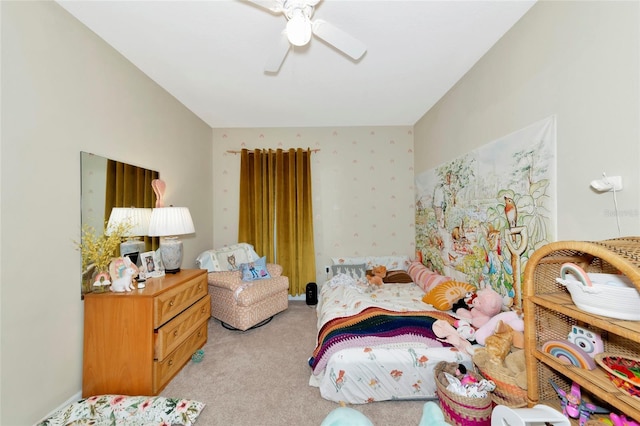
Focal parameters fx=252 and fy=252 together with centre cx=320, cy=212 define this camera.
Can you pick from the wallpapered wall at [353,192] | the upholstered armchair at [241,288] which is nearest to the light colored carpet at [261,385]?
the upholstered armchair at [241,288]

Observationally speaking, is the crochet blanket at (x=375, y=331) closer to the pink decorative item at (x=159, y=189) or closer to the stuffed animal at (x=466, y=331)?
the stuffed animal at (x=466, y=331)

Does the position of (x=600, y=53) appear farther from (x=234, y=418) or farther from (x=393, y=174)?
(x=234, y=418)

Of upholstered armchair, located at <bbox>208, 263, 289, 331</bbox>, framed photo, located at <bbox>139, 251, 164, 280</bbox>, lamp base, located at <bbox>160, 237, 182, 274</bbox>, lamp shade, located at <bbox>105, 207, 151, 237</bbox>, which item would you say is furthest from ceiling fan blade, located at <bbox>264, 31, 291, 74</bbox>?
upholstered armchair, located at <bbox>208, 263, 289, 331</bbox>

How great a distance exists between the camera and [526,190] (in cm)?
167

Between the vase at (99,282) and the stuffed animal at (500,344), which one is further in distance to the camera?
the vase at (99,282)

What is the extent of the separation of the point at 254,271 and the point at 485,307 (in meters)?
2.32

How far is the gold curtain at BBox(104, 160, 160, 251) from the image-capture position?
6.33 ft

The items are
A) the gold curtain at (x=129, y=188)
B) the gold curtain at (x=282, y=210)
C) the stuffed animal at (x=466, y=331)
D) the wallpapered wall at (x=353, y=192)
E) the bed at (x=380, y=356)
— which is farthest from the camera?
the wallpapered wall at (x=353, y=192)

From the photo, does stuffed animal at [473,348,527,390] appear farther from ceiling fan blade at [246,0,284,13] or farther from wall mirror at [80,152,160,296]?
wall mirror at [80,152,160,296]

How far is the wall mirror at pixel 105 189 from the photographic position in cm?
172

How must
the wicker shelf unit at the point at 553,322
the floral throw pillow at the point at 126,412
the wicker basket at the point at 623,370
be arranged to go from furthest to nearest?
the floral throw pillow at the point at 126,412
the wicker shelf unit at the point at 553,322
the wicker basket at the point at 623,370

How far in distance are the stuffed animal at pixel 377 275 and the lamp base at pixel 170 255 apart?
2.20 m

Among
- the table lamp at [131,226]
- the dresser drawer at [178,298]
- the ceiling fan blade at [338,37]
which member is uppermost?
the ceiling fan blade at [338,37]

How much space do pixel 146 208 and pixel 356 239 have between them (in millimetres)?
2608
